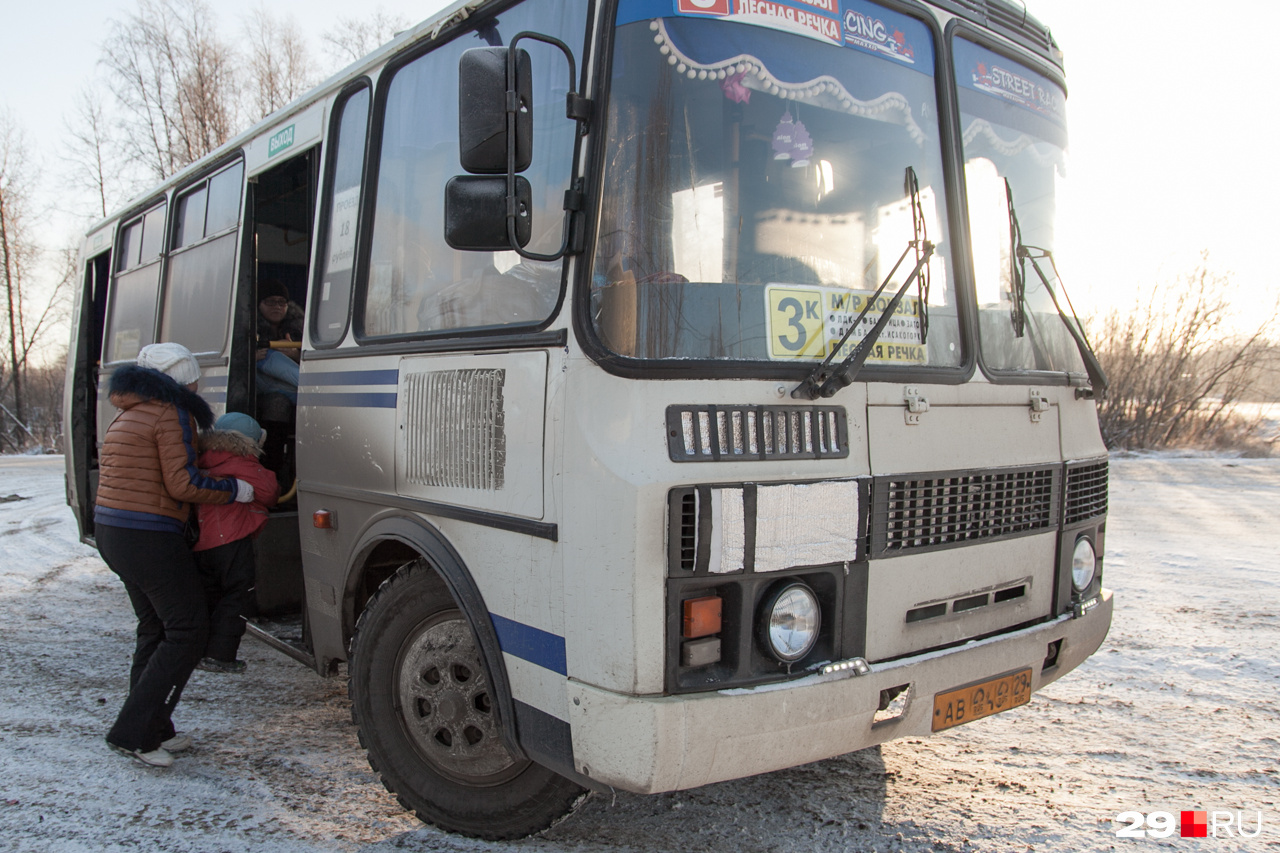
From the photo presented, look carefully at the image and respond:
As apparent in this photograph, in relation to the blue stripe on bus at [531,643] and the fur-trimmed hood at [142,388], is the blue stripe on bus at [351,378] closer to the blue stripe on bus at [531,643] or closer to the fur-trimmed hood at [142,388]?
the fur-trimmed hood at [142,388]

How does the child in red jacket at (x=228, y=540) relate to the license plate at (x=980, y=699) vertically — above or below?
above

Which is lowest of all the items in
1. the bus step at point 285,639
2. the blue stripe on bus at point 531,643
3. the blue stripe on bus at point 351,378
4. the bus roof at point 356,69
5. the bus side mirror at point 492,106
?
the bus step at point 285,639

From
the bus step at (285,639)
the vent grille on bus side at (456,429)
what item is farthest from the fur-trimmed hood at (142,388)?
the vent grille on bus side at (456,429)

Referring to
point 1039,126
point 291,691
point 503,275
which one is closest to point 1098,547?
point 1039,126

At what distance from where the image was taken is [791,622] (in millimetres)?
2625

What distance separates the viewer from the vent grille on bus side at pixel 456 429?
113 inches

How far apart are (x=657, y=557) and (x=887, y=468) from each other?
33.9 inches

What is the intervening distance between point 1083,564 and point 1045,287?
3.61 ft

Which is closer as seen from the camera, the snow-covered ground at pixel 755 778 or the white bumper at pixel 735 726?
the white bumper at pixel 735 726

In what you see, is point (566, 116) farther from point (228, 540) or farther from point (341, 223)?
point (228, 540)

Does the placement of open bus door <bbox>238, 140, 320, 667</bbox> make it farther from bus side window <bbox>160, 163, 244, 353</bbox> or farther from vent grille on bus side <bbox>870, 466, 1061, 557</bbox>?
vent grille on bus side <bbox>870, 466, 1061, 557</bbox>

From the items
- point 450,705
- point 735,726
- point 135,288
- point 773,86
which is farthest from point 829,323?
point 135,288

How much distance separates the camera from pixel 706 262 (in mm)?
2633

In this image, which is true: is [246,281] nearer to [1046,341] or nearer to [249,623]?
[249,623]
